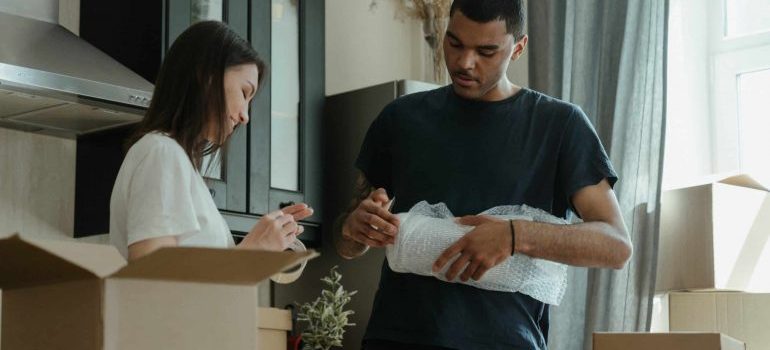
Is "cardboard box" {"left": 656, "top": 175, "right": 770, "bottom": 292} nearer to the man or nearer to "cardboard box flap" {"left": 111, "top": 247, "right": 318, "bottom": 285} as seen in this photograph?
the man

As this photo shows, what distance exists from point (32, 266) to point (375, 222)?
749 millimetres

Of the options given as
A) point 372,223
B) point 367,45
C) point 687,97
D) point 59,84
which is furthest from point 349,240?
point 367,45

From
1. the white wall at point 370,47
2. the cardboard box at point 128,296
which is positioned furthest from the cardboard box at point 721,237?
the cardboard box at point 128,296

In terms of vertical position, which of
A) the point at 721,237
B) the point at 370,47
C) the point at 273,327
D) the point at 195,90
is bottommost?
the point at 273,327

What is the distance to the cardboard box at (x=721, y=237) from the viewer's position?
2.79m

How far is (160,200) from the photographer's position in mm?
1336

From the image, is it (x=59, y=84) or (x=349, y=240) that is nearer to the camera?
(x=349, y=240)

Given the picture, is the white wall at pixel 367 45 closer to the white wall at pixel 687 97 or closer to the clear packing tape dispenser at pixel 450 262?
the white wall at pixel 687 97

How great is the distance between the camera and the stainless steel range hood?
2.53 m

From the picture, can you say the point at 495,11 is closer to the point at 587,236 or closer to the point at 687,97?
the point at 587,236

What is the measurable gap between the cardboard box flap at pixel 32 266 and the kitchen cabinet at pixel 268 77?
75.4 inches

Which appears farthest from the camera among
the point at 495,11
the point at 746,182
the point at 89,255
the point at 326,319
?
the point at 326,319

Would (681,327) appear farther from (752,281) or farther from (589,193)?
(589,193)

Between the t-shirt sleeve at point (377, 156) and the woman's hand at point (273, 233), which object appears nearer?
the woman's hand at point (273, 233)
